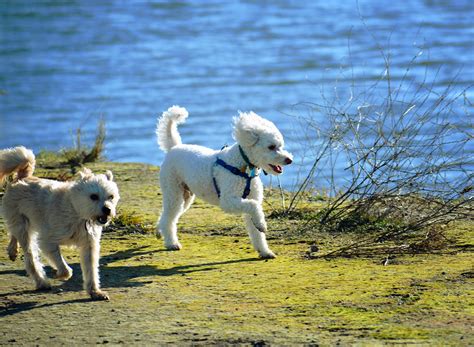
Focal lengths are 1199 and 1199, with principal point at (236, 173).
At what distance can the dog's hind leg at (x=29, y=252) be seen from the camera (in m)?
8.69

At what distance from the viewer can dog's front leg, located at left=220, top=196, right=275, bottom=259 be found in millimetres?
9547

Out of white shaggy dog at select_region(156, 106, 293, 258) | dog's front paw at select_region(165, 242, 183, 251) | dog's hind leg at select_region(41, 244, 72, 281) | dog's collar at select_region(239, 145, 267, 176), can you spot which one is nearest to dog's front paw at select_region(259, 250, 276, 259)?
white shaggy dog at select_region(156, 106, 293, 258)

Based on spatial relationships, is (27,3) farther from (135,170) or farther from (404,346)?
(404,346)

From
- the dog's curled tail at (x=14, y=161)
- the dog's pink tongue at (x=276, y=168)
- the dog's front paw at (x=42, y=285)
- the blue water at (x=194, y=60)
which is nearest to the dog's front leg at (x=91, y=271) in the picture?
the dog's front paw at (x=42, y=285)

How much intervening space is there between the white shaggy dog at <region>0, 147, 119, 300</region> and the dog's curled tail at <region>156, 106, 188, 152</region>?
188cm

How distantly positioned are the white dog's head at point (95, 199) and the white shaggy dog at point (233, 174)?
1.54 metres

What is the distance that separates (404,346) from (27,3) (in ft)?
108

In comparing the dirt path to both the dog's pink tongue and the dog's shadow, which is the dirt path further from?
the dog's pink tongue

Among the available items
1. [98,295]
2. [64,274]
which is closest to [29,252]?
[64,274]

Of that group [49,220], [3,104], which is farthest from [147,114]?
[49,220]

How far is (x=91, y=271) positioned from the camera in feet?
27.7

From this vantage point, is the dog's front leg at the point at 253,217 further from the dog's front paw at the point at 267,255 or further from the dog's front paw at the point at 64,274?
the dog's front paw at the point at 64,274

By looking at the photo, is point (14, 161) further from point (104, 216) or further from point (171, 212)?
point (171, 212)

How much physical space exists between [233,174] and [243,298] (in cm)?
163
